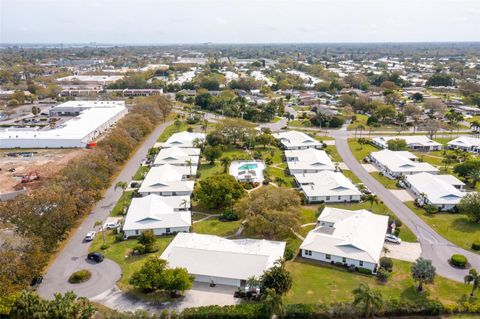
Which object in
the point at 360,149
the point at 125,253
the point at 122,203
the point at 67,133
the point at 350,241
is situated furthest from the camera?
the point at 67,133

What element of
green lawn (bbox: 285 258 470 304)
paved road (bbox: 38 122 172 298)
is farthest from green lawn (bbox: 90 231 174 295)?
green lawn (bbox: 285 258 470 304)

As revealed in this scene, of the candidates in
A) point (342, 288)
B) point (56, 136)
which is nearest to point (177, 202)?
point (342, 288)

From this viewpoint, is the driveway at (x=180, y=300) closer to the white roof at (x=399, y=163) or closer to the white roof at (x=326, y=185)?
the white roof at (x=326, y=185)

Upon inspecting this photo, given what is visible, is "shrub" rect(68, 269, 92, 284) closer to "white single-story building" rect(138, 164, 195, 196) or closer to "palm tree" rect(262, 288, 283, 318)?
"palm tree" rect(262, 288, 283, 318)

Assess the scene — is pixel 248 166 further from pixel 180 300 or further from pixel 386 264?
pixel 180 300

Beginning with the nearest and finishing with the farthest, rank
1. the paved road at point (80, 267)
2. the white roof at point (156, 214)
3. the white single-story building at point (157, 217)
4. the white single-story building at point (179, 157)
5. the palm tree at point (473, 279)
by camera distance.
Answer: the palm tree at point (473, 279) < the paved road at point (80, 267) < the white single-story building at point (157, 217) < the white roof at point (156, 214) < the white single-story building at point (179, 157)

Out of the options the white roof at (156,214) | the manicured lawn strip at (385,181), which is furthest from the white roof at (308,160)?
the white roof at (156,214)

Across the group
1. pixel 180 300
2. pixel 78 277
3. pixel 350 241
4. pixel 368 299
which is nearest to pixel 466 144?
pixel 350 241

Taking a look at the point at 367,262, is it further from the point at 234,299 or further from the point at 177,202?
the point at 177,202
